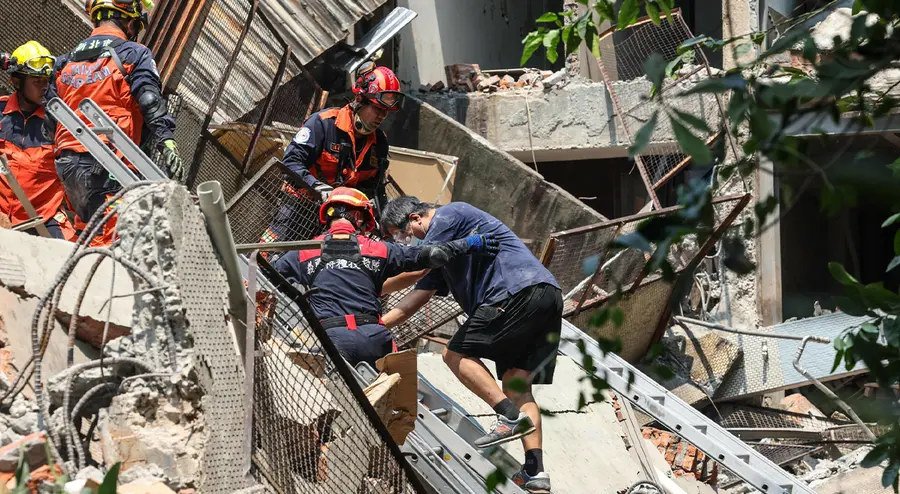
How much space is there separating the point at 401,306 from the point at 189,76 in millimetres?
2961

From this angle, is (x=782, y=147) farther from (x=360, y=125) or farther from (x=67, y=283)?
(x=360, y=125)

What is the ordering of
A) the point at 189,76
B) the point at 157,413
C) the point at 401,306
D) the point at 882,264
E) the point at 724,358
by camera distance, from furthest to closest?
1. the point at 882,264
2. the point at 724,358
3. the point at 189,76
4. the point at 401,306
5. the point at 157,413

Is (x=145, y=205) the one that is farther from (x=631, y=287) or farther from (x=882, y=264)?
(x=882, y=264)

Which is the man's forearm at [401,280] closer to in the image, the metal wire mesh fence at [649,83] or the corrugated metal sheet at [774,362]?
the metal wire mesh fence at [649,83]

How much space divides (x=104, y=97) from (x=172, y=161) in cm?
55

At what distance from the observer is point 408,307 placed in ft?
19.4

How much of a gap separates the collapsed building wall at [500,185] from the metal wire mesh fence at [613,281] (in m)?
0.87

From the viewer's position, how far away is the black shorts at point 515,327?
18.1 ft

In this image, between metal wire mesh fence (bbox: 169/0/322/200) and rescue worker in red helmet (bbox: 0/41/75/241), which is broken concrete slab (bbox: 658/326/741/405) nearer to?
metal wire mesh fence (bbox: 169/0/322/200)

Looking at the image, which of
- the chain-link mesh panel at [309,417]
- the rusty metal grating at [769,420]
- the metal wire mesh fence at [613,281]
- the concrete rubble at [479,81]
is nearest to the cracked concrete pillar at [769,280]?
the rusty metal grating at [769,420]

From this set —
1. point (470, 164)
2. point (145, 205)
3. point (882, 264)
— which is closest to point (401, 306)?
point (145, 205)

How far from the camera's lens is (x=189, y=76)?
8023 millimetres

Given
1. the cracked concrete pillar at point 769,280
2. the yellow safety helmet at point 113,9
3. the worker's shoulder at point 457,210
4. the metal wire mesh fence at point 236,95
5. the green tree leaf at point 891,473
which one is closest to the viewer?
the green tree leaf at point 891,473

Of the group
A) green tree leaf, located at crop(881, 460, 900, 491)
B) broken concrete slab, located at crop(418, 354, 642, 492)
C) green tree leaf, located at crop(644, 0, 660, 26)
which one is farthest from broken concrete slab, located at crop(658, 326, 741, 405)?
green tree leaf, located at crop(881, 460, 900, 491)
